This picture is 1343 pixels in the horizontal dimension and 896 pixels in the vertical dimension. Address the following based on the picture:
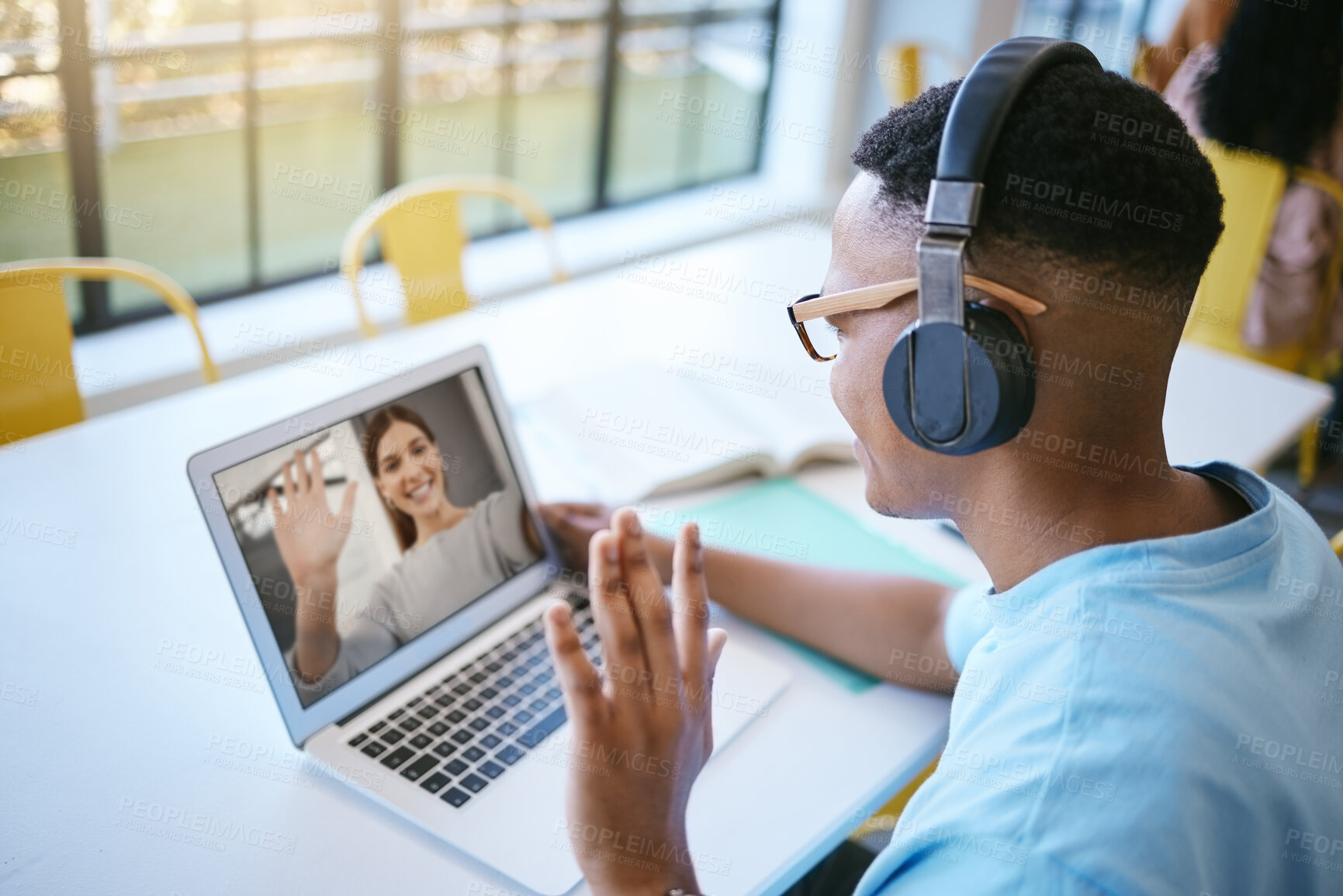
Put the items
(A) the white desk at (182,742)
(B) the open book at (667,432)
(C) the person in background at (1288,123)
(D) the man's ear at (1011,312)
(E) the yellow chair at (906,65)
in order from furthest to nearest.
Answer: (E) the yellow chair at (906,65) < (C) the person in background at (1288,123) < (B) the open book at (667,432) < (A) the white desk at (182,742) < (D) the man's ear at (1011,312)

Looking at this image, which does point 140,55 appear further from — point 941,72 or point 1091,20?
point 1091,20

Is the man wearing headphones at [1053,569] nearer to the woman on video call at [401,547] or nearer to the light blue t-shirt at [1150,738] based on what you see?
the light blue t-shirt at [1150,738]

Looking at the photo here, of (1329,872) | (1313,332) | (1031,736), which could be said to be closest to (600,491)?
(1031,736)

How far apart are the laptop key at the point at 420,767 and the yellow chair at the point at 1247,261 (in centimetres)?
218

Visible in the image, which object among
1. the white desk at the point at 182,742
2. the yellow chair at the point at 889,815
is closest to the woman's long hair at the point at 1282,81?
the yellow chair at the point at 889,815

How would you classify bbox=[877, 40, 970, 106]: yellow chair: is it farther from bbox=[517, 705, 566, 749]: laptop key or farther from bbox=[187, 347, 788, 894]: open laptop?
bbox=[517, 705, 566, 749]: laptop key

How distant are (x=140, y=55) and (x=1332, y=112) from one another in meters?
2.96

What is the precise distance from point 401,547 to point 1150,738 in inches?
28.1

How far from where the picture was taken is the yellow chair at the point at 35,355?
1.62 metres

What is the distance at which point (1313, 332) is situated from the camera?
2.79 metres

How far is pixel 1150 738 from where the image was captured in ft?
2.23

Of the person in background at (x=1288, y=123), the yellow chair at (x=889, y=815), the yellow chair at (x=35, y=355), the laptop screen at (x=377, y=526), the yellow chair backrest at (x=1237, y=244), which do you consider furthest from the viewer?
the person in background at (x=1288, y=123)

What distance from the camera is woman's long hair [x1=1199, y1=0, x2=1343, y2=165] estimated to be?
2.70 meters

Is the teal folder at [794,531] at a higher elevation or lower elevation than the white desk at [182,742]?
higher
